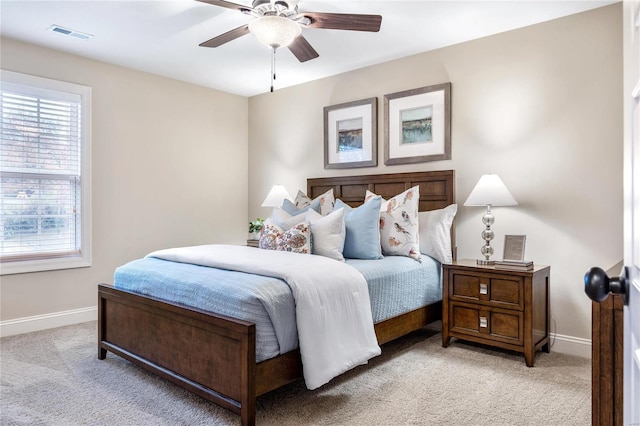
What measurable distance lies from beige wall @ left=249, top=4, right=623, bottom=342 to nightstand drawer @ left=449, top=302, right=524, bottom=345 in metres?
0.52

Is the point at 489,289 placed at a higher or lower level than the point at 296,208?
lower

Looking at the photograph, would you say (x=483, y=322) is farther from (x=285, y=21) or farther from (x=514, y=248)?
(x=285, y=21)

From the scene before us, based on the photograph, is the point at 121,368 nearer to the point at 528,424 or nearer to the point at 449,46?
the point at 528,424

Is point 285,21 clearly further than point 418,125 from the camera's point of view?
No

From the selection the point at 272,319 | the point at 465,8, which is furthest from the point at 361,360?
the point at 465,8

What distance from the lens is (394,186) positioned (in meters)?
4.09

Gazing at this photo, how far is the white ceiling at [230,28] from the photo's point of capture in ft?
10.1

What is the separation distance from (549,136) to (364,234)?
160 centimetres

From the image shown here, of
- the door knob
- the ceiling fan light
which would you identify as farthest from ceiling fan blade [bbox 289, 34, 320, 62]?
the door knob

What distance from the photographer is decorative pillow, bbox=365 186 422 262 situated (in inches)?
134

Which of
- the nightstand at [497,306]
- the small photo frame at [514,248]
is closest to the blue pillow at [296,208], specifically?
the nightstand at [497,306]

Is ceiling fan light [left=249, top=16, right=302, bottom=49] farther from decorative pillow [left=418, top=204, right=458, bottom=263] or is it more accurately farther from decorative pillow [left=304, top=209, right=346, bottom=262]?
decorative pillow [left=418, top=204, right=458, bottom=263]

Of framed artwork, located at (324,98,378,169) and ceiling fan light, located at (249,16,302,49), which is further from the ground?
ceiling fan light, located at (249,16,302,49)

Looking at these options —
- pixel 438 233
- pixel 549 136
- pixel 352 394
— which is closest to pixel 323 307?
pixel 352 394
